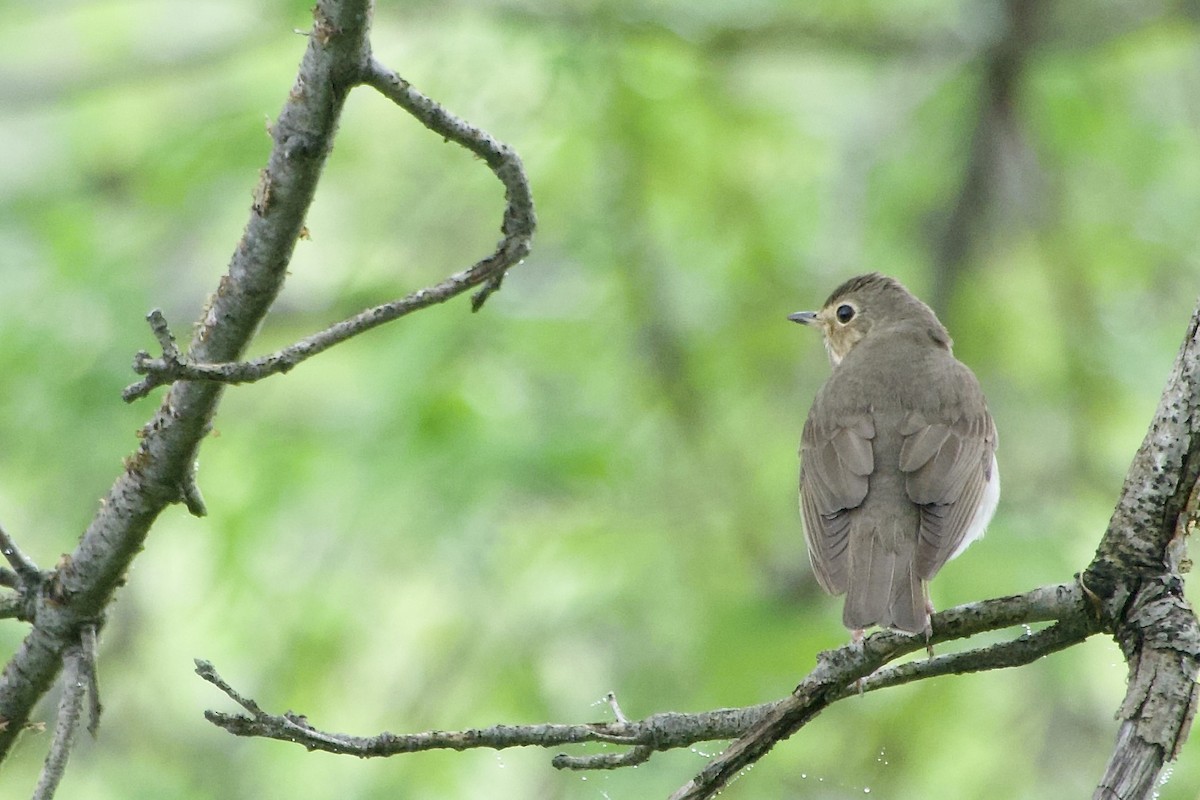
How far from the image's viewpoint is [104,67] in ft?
26.4

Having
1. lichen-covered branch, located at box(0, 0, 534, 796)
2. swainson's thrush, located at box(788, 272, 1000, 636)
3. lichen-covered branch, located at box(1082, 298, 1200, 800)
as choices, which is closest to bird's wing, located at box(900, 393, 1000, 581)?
swainson's thrush, located at box(788, 272, 1000, 636)

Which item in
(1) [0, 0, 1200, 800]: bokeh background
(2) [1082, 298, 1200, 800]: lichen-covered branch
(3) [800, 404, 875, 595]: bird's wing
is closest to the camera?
(2) [1082, 298, 1200, 800]: lichen-covered branch

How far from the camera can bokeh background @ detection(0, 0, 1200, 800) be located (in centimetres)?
646

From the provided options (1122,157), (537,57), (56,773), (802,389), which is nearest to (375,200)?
(537,57)

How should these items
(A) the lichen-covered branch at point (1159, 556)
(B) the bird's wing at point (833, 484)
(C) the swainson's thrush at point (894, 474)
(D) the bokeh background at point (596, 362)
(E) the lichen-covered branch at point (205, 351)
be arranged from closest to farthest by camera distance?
(A) the lichen-covered branch at point (1159, 556)
(E) the lichen-covered branch at point (205, 351)
(C) the swainson's thrush at point (894, 474)
(B) the bird's wing at point (833, 484)
(D) the bokeh background at point (596, 362)

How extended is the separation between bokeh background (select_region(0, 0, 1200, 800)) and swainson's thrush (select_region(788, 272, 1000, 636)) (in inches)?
33.9

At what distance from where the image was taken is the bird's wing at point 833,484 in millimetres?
4617

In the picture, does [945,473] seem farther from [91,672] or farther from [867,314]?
[91,672]

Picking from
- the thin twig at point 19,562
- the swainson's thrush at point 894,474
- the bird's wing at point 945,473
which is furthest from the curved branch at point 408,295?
the bird's wing at point 945,473

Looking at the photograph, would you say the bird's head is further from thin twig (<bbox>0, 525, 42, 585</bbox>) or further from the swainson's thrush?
thin twig (<bbox>0, 525, 42, 585</bbox>)

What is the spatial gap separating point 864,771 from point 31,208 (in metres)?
5.38

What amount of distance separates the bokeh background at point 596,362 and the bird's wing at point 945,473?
82 centimetres

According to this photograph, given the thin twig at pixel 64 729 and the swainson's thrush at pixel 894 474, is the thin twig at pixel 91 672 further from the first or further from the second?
the swainson's thrush at pixel 894 474

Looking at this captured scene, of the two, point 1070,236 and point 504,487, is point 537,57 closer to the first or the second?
point 504,487
